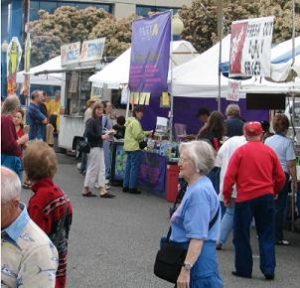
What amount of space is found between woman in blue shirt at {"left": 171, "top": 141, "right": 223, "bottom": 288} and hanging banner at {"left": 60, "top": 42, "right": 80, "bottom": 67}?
19.8 metres

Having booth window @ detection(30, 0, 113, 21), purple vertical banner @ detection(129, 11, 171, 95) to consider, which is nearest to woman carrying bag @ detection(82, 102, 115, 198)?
purple vertical banner @ detection(129, 11, 171, 95)

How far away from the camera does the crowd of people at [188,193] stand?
341 cm

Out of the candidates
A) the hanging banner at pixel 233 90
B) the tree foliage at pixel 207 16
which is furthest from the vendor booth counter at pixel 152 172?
the tree foliage at pixel 207 16

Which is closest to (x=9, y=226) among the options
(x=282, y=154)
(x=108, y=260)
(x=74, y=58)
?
(x=108, y=260)

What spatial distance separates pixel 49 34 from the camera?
150 feet

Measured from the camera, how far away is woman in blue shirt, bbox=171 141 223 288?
468 cm

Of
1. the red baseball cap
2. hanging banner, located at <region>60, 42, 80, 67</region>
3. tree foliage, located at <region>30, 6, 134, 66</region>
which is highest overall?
tree foliage, located at <region>30, 6, 134, 66</region>

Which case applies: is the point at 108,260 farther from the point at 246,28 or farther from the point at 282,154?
the point at 246,28

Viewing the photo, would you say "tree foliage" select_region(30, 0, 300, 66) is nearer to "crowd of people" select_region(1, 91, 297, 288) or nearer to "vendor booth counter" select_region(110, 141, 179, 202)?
"vendor booth counter" select_region(110, 141, 179, 202)

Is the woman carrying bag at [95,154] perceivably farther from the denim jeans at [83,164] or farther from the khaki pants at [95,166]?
the denim jeans at [83,164]

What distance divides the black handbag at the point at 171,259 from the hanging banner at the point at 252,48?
6.03 m

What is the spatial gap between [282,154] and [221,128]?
3.33ft

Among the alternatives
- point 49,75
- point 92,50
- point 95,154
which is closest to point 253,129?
point 95,154

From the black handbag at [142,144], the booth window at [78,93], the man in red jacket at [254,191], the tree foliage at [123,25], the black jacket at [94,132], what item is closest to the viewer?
the man in red jacket at [254,191]
